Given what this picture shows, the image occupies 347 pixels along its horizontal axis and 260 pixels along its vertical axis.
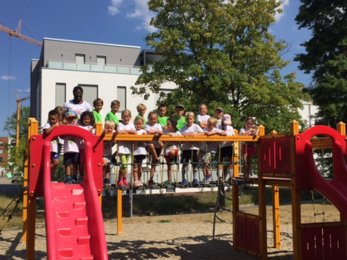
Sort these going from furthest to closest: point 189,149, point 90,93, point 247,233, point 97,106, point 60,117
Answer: point 90,93, point 247,233, point 189,149, point 97,106, point 60,117

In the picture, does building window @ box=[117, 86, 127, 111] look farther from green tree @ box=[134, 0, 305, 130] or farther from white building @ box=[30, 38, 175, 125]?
green tree @ box=[134, 0, 305, 130]

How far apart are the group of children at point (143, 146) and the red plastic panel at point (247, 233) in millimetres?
954

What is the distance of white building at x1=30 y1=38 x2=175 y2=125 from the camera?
33.2 meters

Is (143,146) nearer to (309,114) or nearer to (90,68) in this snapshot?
(90,68)

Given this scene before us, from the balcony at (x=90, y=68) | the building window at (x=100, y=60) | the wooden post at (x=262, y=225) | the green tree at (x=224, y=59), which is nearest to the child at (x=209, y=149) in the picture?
the wooden post at (x=262, y=225)

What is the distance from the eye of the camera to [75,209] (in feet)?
20.6

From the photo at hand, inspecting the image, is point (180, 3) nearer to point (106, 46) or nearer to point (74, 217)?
point (74, 217)

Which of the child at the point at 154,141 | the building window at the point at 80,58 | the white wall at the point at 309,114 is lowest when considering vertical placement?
the child at the point at 154,141

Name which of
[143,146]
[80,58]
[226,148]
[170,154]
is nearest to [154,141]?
[143,146]

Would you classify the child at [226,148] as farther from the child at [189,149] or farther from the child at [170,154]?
the child at [170,154]

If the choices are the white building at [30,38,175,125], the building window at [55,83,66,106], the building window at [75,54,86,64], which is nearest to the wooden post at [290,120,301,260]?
the white building at [30,38,175,125]

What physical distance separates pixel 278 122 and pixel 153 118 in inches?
452

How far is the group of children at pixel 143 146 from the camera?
26.5 ft

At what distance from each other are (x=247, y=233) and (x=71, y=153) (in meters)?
4.39
